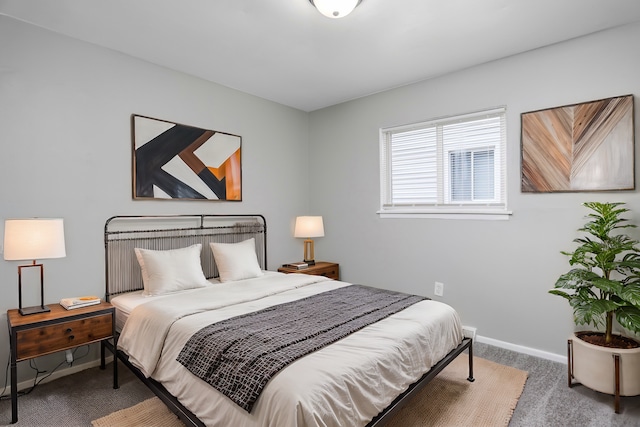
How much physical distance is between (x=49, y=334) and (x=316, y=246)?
10.1ft

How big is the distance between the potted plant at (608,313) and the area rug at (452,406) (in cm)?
48

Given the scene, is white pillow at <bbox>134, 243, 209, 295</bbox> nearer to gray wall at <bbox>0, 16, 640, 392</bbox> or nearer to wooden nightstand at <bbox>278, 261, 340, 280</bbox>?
gray wall at <bbox>0, 16, 640, 392</bbox>

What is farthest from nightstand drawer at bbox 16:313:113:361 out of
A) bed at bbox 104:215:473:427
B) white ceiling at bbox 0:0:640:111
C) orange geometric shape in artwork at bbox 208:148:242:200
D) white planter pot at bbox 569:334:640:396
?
white planter pot at bbox 569:334:640:396

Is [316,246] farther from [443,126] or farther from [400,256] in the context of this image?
[443,126]

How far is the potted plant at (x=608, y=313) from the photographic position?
223cm

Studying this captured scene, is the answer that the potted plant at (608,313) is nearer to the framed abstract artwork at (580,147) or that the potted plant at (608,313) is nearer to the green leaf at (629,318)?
the green leaf at (629,318)

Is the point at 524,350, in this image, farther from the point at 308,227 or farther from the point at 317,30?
the point at 317,30

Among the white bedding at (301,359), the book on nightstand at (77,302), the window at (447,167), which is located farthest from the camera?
the window at (447,167)

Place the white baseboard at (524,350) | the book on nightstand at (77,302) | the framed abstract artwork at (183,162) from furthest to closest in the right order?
the framed abstract artwork at (183,162) < the white baseboard at (524,350) < the book on nightstand at (77,302)

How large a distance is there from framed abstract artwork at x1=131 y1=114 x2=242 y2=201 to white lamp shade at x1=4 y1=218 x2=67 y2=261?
865 mm

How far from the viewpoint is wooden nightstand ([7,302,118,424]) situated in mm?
2137

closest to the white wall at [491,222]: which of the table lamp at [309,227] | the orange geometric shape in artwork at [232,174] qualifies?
the table lamp at [309,227]

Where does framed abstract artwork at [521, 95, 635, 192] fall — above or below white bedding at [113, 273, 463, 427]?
above

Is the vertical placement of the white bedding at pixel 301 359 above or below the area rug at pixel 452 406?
above
